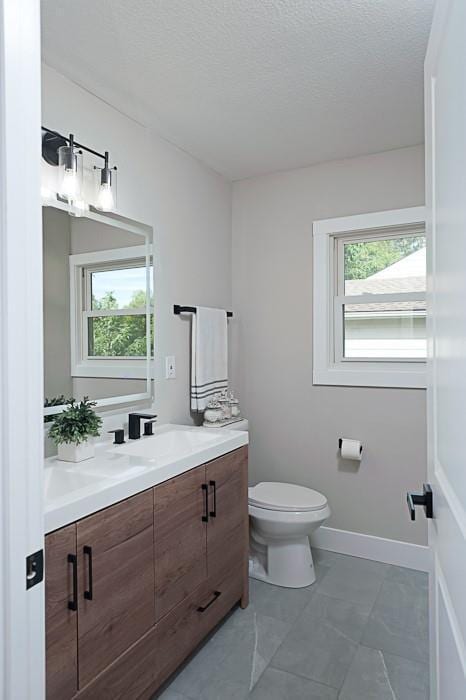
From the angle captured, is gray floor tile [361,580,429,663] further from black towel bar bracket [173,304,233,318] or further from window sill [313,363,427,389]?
black towel bar bracket [173,304,233,318]

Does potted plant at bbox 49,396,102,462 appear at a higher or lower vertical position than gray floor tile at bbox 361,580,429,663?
higher

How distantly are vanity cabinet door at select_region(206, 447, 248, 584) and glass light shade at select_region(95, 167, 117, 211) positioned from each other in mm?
1214

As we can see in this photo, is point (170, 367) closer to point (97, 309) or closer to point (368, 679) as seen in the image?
point (97, 309)

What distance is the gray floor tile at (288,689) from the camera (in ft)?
5.57

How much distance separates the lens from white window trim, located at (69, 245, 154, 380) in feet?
6.53

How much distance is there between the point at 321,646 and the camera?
77.9 inches

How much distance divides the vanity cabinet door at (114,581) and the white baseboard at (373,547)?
155cm

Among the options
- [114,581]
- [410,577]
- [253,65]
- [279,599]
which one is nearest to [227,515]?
[279,599]

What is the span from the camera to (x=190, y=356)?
2699 millimetres

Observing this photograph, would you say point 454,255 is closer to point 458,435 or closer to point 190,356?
point 458,435

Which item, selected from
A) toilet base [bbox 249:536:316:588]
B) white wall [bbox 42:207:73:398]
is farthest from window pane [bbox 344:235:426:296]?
white wall [bbox 42:207:73:398]

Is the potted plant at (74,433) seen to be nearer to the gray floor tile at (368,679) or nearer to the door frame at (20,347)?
the door frame at (20,347)

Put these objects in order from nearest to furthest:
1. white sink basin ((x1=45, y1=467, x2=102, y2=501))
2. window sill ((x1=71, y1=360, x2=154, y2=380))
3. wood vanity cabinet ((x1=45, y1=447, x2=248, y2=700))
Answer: wood vanity cabinet ((x1=45, y1=447, x2=248, y2=700)), white sink basin ((x1=45, y1=467, x2=102, y2=501)), window sill ((x1=71, y1=360, x2=154, y2=380))

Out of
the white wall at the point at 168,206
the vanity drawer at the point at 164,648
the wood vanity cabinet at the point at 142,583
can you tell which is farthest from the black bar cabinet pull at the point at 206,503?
the white wall at the point at 168,206
